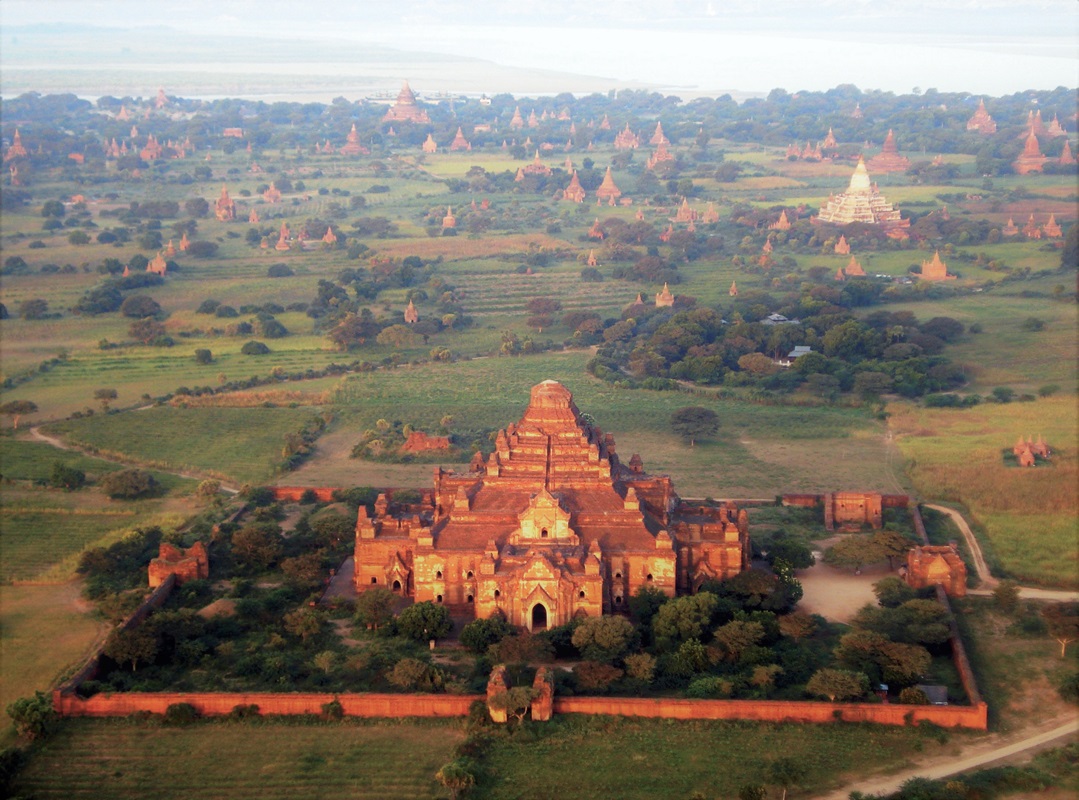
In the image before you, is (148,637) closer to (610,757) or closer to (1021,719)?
(610,757)

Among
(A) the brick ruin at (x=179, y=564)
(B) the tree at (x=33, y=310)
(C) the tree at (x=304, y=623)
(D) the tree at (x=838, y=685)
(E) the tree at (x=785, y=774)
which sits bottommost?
(B) the tree at (x=33, y=310)

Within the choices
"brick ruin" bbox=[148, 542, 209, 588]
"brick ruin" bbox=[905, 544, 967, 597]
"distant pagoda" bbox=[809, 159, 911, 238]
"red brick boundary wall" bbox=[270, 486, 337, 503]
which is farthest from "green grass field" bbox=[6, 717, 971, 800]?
"distant pagoda" bbox=[809, 159, 911, 238]

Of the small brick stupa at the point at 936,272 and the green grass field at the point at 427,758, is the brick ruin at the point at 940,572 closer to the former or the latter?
the green grass field at the point at 427,758

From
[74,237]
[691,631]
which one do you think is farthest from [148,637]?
[74,237]

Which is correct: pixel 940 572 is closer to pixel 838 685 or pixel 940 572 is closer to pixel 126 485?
pixel 838 685

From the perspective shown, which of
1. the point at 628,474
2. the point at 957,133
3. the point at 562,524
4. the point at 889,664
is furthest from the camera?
the point at 957,133

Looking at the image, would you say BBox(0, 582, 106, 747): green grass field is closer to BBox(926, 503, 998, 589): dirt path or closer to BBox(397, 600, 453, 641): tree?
BBox(397, 600, 453, 641): tree

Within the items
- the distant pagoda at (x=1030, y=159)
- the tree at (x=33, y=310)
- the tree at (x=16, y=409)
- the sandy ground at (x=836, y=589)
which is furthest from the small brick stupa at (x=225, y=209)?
the sandy ground at (x=836, y=589)
